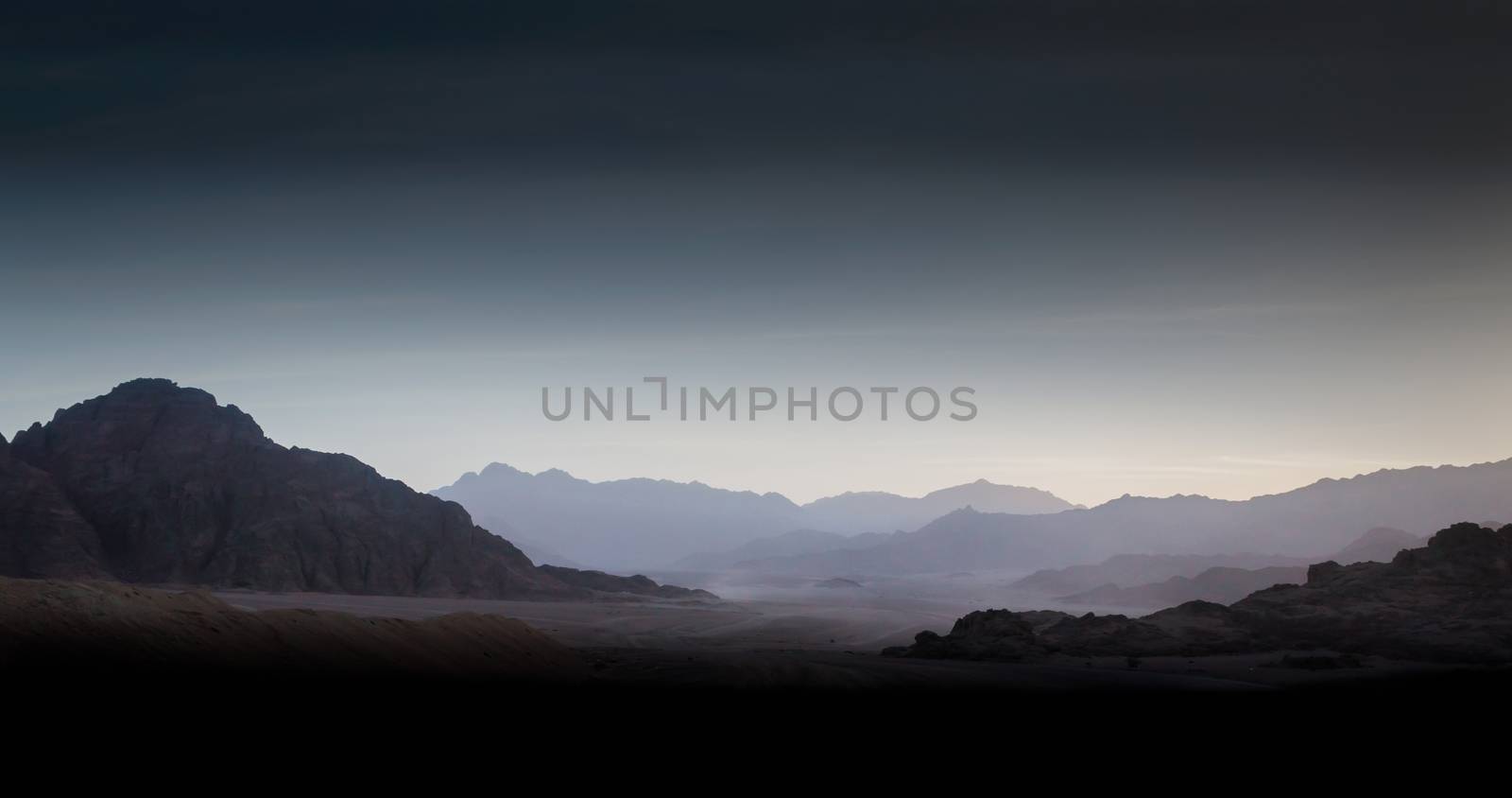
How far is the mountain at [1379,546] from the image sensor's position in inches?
6393

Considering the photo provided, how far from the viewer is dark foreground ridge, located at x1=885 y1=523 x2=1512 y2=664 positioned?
4981 centimetres

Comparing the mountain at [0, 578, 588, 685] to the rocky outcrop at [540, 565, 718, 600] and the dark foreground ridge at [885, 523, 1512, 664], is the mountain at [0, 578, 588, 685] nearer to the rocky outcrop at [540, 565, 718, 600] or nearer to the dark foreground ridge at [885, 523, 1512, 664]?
the dark foreground ridge at [885, 523, 1512, 664]

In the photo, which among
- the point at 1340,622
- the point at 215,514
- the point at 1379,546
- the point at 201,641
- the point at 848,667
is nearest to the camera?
the point at 201,641

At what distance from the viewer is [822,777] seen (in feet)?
61.7

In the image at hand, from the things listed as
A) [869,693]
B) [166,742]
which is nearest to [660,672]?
[869,693]

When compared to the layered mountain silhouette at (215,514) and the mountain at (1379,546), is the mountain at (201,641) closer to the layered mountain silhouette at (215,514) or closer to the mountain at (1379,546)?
the layered mountain silhouette at (215,514)

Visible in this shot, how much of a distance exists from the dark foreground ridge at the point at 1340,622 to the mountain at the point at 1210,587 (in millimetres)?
70563

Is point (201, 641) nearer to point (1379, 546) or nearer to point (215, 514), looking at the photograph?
point (215, 514)

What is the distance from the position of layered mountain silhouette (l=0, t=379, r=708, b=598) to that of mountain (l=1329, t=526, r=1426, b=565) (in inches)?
5183

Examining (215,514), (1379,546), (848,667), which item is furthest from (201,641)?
(1379,546)

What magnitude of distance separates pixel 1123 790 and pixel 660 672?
23.3 metres

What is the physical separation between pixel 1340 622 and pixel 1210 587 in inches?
3707

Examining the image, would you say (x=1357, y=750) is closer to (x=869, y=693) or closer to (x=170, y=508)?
(x=869, y=693)

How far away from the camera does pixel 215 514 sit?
114938 mm
